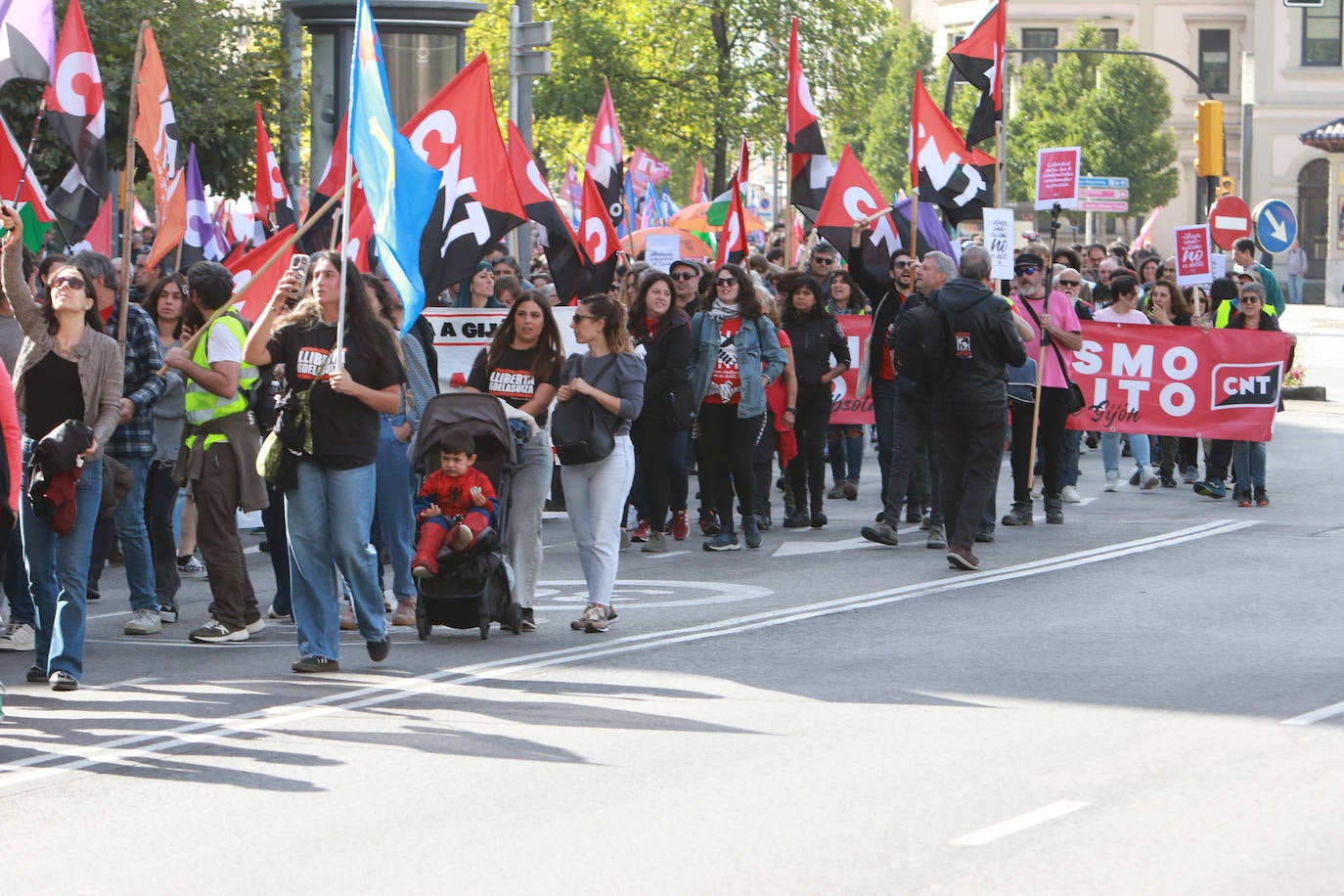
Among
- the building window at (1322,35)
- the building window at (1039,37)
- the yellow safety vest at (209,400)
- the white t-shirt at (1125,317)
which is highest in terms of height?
the building window at (1039,37)

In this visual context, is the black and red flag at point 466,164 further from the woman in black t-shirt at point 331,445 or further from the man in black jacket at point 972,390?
the woman in black t-shirt at point 331,445

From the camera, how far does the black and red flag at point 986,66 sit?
1709 cm

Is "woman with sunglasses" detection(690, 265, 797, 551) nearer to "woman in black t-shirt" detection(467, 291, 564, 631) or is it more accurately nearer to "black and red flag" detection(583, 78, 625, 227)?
"woman in black t-shirt" detection(467, 291, 564, 631)

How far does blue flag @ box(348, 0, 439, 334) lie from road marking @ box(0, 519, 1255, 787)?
5.24 feet

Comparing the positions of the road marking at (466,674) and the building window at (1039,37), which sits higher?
the building window at (1039,37)

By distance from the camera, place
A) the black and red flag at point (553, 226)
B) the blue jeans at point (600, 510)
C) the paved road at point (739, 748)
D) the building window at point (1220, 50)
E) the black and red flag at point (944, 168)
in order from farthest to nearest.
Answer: the building window at point (1220, 50) → the black and red flag at point (944, 168) → the black and red flag at point (553, 226) → the blue jeans at point (600, 510) → the paved road at point (739, 748)

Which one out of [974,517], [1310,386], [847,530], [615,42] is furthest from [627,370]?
[615,42]

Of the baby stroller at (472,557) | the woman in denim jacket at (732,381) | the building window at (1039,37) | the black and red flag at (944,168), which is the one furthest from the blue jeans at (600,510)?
the building window at (1039,37)

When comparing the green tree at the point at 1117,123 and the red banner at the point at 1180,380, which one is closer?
the red banner at the point at 1180,380

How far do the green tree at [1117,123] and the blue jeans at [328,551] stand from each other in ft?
197

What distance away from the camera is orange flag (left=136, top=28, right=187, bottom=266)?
14383mm

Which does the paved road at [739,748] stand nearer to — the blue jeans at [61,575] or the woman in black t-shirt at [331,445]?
the blue jeans at [61,575]

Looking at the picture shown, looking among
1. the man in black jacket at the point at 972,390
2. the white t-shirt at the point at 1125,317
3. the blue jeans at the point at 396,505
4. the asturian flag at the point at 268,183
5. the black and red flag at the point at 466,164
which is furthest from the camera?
the asturian flag at the point at 268,183

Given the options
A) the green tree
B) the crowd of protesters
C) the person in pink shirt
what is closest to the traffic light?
the crowd of protesters
